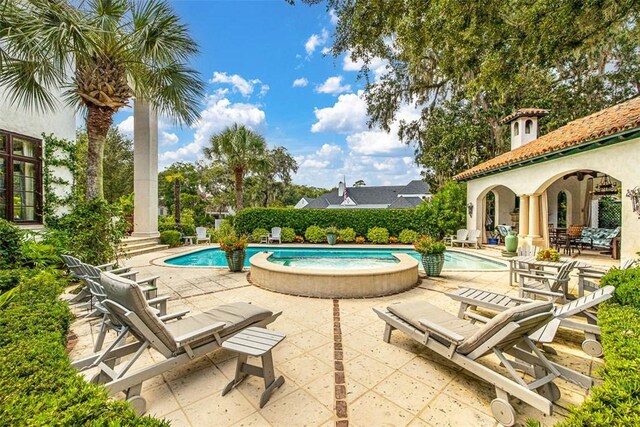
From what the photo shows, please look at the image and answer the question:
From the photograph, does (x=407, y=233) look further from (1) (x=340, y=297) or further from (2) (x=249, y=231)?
(1) (x=340, y=297)

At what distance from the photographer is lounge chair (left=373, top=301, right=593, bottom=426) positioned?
8.45 ft

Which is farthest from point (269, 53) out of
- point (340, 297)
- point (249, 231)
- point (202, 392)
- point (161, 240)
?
point (202, 392)

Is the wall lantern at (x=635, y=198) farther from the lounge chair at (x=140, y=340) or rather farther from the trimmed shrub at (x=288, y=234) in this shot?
the trimmed shrub at (x=288, y=234)

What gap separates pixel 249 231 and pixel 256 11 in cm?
1089

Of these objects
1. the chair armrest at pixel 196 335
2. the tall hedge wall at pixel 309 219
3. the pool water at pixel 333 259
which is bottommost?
the pool water at pixel 333 259

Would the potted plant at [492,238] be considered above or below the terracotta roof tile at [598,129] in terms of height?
below

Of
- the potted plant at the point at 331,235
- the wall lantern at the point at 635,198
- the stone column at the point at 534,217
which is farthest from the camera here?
the potted plant at the point at 331,235

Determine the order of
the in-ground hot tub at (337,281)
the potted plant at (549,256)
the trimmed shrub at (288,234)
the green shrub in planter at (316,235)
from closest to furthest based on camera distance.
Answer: the in-ground hot tub at (337,281) → the potted plant at (549,256) → the green shrub in planter at (316,235) → the trimmed shrub at (288,234)

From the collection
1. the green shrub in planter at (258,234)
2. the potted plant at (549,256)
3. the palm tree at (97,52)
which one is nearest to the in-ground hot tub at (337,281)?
the potted plant at (549,256)

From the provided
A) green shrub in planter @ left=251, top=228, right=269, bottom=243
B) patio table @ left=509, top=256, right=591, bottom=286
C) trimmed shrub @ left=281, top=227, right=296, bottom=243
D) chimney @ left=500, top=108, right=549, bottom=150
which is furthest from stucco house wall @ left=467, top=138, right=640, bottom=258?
green shrub in planter @ left=251, top=228, right=269, bottom=243

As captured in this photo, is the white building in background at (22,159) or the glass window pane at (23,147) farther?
the glass window pane at (23,147)

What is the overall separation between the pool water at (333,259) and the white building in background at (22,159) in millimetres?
4328

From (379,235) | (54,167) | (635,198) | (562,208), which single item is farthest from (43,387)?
(562,208)

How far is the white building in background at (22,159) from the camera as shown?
7844mm
